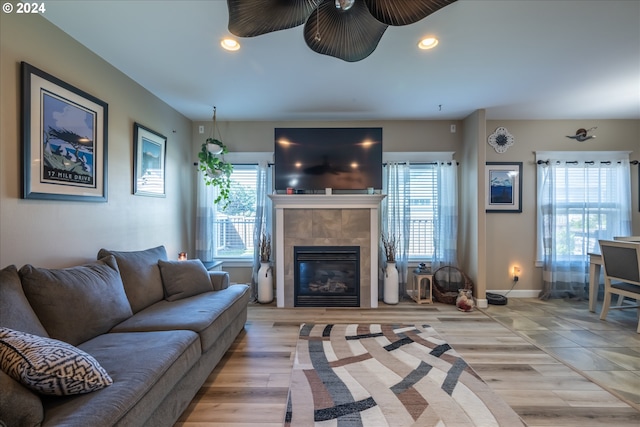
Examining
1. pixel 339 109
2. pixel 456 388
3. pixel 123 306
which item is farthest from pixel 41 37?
pixel 456 388

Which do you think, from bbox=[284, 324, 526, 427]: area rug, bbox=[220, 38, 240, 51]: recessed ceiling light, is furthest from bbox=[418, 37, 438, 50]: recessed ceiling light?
bbox=[284, 324, 526, 427]: area rug

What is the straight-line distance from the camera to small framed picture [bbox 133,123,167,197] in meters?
2.87

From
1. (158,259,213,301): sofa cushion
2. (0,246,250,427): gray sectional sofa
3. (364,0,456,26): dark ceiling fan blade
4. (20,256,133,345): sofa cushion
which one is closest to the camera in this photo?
(0,246,250,427): gray sectional sofa

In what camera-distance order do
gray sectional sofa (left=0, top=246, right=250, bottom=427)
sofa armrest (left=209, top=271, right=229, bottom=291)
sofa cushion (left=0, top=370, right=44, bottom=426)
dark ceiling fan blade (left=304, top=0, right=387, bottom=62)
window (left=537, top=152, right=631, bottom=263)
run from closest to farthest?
sofa cushion (left=0, top=370, right=44, bottom=426), gray sectional sofa (left=0, top=246, right=250, bottom=427), dark ceiling fan blade (left=304, top=0, right=387, bottom=62), sofa armrest (left=209, top=271, right=229, bottom=291), window (left=537, top=152, right=631, bottom=263)

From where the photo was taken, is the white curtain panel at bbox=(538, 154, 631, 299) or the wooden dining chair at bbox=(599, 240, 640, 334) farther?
the white curtain panel at bbox=(538, 154, 631, 299)

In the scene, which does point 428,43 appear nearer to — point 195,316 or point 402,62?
point 402,62

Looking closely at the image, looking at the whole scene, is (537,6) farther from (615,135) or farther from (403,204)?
(615,135)

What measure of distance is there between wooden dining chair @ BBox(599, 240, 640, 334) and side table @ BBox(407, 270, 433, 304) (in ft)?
6.11

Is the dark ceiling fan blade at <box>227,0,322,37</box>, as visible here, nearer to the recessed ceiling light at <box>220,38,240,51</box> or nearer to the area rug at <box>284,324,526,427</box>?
the recessed ceiling light at <box>220,38,240,51</box>

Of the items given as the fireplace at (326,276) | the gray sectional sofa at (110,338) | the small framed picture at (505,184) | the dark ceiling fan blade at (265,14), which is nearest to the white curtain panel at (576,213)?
the small framed picture at (505,184)

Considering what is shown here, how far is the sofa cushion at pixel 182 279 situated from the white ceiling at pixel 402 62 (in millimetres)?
1891

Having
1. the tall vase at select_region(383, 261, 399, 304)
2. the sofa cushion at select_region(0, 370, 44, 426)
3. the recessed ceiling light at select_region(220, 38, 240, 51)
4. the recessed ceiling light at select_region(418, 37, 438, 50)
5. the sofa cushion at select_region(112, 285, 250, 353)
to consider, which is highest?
the recessed ceiling light at select_region(418, 37, 438, 50)

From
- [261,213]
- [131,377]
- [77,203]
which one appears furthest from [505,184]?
[77,203]

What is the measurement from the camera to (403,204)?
13.2 ft
